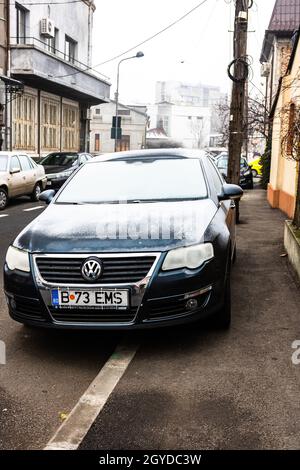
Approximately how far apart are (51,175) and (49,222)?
48.9ft

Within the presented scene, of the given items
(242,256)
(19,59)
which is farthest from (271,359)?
(19,59)

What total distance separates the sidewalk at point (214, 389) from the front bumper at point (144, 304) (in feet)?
1.11

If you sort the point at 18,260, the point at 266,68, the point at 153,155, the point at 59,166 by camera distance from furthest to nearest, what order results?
1. the point at 266,68
2. the point at 59,166
3. the point at 153,155
4. the point at 18,260

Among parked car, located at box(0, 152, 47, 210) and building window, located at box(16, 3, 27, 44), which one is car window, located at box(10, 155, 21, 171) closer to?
parked car, located at box(0, 152, 47, 210)

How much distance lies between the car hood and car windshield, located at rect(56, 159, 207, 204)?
248mm

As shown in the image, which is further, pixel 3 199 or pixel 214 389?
pixel 3 199

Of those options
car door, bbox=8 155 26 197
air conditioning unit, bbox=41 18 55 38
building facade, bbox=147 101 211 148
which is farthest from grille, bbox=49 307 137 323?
building facade, bbox=147 101 211 148

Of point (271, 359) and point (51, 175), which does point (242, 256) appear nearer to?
point (271, 359)

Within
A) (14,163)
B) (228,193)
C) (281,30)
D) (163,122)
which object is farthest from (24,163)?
(163,122)

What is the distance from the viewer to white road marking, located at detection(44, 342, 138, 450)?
2.94m

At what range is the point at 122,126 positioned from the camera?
229 feet

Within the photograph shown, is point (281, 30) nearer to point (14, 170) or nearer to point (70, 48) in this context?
point (70, 48)

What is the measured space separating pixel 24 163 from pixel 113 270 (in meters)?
12.9
